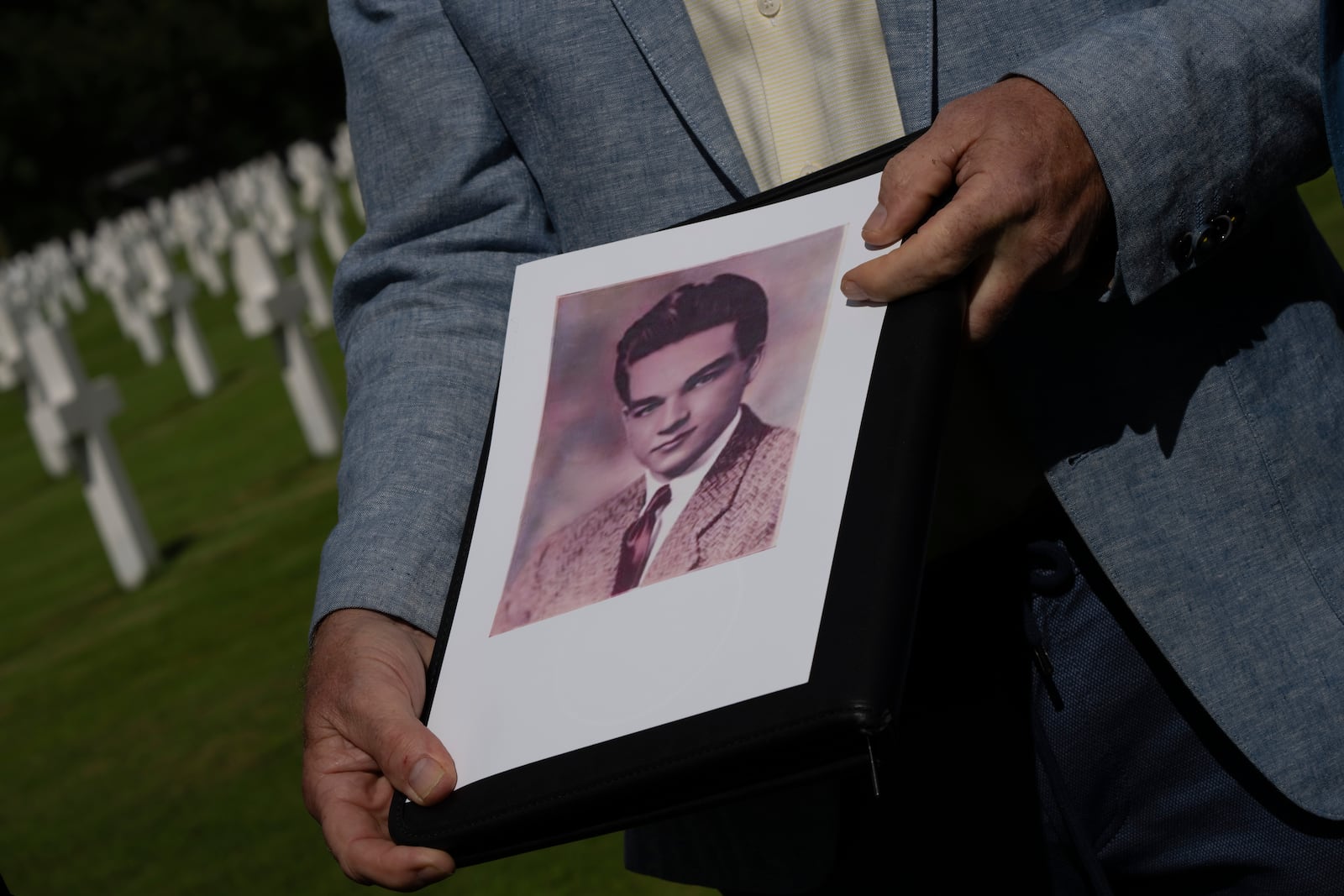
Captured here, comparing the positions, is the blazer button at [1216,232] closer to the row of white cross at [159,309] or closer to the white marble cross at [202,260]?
the row of white cross at [159,309]

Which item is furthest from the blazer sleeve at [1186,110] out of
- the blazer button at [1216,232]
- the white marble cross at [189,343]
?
the white marble cross at [189,343]

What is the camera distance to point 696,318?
145cm

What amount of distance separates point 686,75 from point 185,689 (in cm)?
521

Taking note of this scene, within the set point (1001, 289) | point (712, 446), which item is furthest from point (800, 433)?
point (1001, 289)

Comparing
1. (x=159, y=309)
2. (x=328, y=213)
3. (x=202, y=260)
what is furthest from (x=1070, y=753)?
(x=202, y=260)

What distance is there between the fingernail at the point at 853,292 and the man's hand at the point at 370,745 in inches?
22.6

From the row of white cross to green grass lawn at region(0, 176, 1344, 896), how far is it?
18.2 inches

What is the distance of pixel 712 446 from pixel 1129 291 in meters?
0.48

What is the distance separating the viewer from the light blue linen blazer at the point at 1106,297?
1476 mm

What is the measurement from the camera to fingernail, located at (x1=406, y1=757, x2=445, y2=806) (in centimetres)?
123

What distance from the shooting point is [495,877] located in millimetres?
3826

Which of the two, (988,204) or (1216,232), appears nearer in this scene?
(988,204)

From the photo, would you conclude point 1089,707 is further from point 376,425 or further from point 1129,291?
point 376,425

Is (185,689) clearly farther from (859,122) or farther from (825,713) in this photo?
(825,713)
